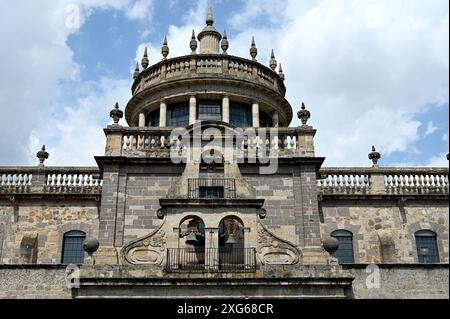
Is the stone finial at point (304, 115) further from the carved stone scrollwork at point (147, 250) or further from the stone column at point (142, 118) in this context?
the stone column at point (142, 118)

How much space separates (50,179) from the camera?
26.4 m

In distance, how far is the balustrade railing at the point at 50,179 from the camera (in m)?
26.0

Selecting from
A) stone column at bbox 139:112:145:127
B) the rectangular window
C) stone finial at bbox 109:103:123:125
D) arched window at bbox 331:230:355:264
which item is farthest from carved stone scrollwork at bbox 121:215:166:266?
the rectangular window

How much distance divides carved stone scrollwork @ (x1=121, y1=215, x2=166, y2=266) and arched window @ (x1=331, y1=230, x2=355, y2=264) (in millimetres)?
9294

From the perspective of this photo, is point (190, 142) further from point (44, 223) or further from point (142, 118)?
point (142, 118)

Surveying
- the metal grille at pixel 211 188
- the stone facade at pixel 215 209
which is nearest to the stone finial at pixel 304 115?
the stone facade at pixel 215 209

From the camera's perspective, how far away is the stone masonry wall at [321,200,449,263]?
25.5 m

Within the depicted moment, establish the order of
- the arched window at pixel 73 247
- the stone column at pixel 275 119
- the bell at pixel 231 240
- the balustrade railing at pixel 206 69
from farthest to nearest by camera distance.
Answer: the stone column at pixel 275 119 → the balustrade railing at pixel 206 69 → the arched window at pixel 73 247 → the bell at pixel 231 240

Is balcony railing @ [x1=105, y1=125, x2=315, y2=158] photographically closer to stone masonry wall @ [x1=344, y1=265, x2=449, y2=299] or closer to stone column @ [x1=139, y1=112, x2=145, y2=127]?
stone masonry wall @ [x1=344, y1=265, x2=449, y2=299]

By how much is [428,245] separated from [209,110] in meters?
11.7

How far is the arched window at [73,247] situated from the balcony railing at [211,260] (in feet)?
24.1

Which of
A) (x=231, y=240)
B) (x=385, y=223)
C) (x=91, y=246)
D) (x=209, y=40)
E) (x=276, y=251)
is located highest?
(x=209, y=40)

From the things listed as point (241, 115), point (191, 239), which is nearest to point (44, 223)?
point (191, 239)
